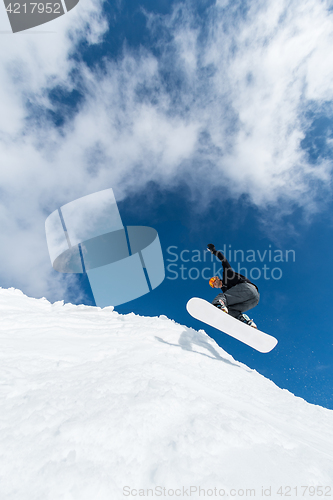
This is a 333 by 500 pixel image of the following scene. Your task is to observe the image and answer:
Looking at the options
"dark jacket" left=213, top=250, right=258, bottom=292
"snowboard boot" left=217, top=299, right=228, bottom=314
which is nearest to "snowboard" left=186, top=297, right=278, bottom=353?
"snowboard boot" left=217, top=299, right=228, bottom=314

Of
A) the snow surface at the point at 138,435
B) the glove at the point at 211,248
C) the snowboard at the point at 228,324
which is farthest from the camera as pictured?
Answer: the glove at the point at 211,248

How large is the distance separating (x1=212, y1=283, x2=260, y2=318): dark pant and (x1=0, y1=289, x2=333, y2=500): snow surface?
3.02 meters

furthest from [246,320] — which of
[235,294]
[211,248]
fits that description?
[211,248]

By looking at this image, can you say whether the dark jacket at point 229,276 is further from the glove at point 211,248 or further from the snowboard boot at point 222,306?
the snowboard boot at point 222,306

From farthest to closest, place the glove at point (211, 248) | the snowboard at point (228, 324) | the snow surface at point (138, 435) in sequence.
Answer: the glove at point (211, 248) → the snowboard at point (228, 324) → the snow surface at point (138, 435)

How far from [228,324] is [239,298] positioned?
953 millimetres

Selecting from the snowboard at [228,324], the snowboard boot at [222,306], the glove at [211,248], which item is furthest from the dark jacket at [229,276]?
the snowboard at [228,324]

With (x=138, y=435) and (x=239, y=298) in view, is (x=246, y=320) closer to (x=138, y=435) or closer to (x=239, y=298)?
(x=239, y=298)

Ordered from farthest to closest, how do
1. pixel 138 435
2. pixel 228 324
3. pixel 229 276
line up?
1. pixel 229 276
2. pixel 228 324
3. pixel 138 435

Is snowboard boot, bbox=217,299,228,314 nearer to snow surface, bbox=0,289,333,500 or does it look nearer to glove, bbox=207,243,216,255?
glove, bbox=207,243,216,255

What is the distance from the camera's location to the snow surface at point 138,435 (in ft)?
5.10

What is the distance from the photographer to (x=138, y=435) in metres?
1.98

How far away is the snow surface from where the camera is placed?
1.56 meters

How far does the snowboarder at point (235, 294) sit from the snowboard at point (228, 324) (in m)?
0.26
